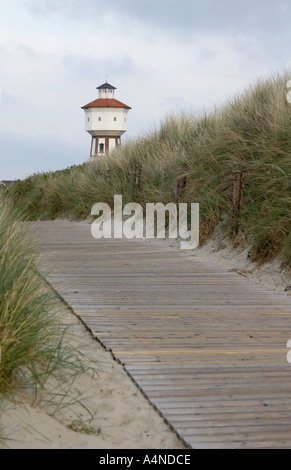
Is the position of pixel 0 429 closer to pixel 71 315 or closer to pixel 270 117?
pixel 71 315

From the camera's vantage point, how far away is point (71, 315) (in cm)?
629

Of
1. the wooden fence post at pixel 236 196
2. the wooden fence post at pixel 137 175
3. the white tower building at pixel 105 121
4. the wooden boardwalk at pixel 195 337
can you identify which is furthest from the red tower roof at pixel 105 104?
the wooden boardwalk at pixel 195 337

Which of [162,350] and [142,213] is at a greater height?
[142,213]

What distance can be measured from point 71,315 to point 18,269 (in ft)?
5.19

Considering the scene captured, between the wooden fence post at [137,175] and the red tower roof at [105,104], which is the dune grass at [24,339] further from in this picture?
the red tower roof at [105,104]

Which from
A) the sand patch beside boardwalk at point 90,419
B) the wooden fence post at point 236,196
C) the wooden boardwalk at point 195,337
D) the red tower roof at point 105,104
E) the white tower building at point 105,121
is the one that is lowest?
the sand patch beside boardwalk at point 90,419

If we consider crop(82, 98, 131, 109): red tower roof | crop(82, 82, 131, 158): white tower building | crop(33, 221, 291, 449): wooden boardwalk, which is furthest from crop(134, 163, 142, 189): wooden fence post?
crop(82, 98, 131, 109): red tower roof

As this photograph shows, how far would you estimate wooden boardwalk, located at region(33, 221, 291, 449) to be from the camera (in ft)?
13.1

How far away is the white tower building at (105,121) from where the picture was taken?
67.4 meters

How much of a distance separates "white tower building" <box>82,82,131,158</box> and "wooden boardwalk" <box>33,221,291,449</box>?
58.5 meters

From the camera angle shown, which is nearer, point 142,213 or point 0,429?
point 0,429

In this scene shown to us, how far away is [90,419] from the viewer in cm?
408

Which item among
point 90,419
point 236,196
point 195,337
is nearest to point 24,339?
point 90,419
